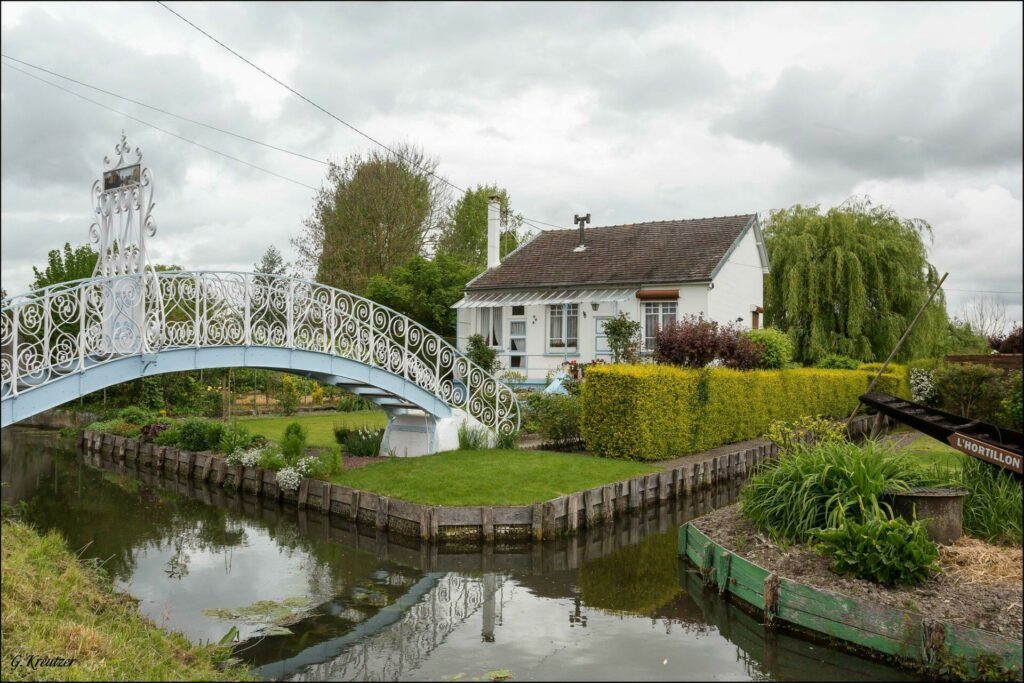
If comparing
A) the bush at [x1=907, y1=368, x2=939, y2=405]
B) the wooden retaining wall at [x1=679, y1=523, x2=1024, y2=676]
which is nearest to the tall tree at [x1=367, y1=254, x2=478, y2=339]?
the bush at [x1=907, y1=368, x2=939, y2=405]

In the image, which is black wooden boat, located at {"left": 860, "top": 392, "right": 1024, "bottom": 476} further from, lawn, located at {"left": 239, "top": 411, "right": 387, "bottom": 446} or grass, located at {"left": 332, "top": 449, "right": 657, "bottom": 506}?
lawn, located at {"left": 239, "top": 411, "right": 387, "bottom": 446}

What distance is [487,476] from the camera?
47.3 ft

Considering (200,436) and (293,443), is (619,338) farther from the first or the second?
(200,436)

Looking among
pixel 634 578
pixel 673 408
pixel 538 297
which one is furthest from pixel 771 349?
pixel 634 578

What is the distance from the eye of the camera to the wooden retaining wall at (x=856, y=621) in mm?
7035

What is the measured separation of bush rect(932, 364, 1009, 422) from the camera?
22.8 metres

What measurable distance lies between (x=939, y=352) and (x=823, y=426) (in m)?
22.6

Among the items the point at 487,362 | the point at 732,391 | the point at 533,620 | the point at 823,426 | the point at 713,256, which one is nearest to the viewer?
the point at 533,620

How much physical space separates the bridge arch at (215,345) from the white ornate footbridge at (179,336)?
2 centimetres

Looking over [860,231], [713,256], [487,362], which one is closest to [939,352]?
[860,231]

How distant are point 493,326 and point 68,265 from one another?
15411 mm

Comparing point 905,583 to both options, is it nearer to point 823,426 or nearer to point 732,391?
point 823,426

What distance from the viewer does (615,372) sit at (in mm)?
16547

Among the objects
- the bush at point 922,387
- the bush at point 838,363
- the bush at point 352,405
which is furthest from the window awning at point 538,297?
the bush at point 922,387
